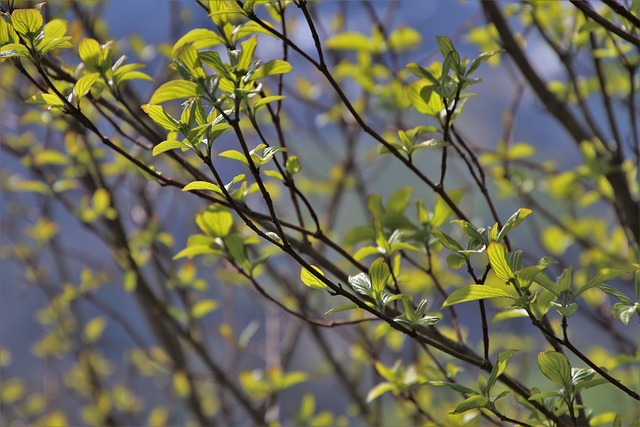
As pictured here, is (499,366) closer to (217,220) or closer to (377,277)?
(377,277)

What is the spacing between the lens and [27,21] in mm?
477

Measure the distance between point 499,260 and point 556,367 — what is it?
0.10 meters

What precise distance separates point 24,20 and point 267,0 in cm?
20

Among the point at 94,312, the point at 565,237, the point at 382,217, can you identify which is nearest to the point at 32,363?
the point at 94,312

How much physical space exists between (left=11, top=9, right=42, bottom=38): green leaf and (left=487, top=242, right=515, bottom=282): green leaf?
0.37 meters

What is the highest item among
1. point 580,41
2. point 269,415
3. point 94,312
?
point 580,41

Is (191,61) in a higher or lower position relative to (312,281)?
higher

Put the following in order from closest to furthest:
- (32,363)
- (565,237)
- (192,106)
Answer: (192,106), (565,237), (32,363)

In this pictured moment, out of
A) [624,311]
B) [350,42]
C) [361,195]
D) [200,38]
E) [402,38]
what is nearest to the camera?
[624,311]

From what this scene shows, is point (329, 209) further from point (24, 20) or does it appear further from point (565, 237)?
point (24, 20)

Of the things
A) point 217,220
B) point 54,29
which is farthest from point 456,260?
point 54,29

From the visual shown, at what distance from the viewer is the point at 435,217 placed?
0.63 meters

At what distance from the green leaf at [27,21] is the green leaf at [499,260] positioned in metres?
0.37

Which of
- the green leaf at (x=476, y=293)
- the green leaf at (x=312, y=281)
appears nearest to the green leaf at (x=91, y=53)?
the green leaf at (x=312, y=281)
